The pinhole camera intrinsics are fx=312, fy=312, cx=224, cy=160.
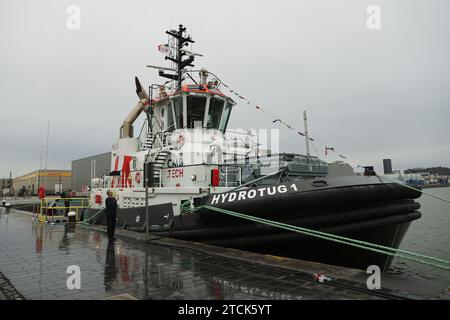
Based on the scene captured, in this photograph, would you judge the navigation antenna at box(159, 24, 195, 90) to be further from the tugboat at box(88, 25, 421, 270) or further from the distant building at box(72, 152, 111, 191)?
the distant building at box(72, 152, 111, 191)

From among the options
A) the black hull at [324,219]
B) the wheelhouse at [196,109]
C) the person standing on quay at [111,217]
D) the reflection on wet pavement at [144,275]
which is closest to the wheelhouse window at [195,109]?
the wheelhouse at [196,109]

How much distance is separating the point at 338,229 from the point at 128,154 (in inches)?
321

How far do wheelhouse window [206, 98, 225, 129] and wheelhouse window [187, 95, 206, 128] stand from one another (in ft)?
Result: 0.91

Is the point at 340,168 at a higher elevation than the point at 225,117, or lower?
lower

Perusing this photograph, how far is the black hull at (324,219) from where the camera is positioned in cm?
614

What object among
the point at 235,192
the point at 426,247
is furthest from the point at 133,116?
the point at 426,247

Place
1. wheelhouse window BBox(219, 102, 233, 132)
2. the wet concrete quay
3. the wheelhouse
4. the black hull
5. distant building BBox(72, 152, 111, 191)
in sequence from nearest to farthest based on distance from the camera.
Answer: the wet concrete quay → the black hull → the wheelhouse → wheelhouse window BBox(219, 102, 233, 132) → distant building BBox(72, 152, 111, 191)

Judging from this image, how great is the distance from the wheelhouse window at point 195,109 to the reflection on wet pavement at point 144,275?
15.6 feet

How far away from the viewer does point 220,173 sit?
8.06m

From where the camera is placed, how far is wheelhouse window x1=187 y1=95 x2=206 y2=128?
416 inches

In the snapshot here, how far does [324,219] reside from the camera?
6.14 metres

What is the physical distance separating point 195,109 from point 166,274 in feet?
22.2

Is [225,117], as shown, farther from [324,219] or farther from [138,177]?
[324,219]

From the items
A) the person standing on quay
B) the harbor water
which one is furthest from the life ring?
the harbor water
